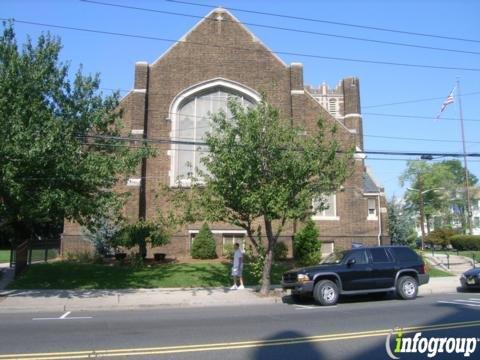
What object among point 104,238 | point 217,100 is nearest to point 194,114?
point 217,100

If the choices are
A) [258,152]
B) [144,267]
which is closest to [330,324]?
[258,152]

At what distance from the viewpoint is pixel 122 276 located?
20.2 m

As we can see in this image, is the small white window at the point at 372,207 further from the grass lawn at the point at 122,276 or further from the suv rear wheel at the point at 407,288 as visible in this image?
the suv rear wheel at the point at 407,288

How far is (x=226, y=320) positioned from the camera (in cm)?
1152

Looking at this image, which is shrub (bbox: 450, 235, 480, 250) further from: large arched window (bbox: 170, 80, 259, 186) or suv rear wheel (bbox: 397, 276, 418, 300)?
suv rear wheel (bbox: 397, 276, 418, 300)

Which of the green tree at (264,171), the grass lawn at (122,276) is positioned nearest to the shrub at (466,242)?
the grass lawn at (122,276)

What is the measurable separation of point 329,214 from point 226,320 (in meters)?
18.0

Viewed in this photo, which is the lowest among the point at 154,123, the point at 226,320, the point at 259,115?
the point at 226,320

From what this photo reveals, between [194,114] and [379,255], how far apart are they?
15.3 metres

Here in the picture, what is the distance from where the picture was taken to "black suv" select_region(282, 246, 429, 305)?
14.8m

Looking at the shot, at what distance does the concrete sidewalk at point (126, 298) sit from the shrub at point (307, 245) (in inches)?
274

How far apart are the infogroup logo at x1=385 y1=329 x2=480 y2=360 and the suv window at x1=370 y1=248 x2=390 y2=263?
23.4 feet

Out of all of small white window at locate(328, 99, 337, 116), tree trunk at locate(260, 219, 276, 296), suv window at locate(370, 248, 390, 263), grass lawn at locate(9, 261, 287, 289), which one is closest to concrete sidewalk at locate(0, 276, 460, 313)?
tree trunk at locate(260, 219, 276, 296)

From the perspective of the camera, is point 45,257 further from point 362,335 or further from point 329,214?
point 362,335
